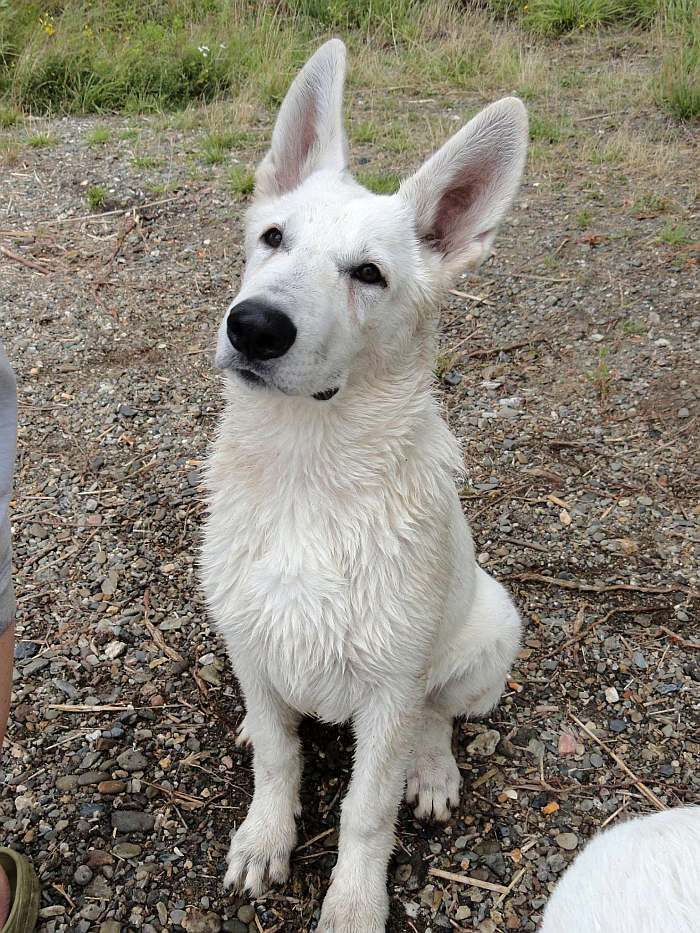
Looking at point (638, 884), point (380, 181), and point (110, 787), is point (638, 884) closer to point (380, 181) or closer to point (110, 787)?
point (110, 787)

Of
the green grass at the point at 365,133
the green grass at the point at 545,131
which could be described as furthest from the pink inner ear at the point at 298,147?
the green grass at the point at 545,131

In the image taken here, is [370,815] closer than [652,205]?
Yes

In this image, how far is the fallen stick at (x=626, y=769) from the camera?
2.63m

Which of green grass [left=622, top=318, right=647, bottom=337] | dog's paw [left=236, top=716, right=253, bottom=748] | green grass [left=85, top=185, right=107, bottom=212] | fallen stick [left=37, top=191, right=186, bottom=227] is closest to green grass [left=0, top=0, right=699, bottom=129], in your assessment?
fallen stick [left=37, top=191, right=186, bottom=227]

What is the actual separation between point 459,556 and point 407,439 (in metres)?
0.48

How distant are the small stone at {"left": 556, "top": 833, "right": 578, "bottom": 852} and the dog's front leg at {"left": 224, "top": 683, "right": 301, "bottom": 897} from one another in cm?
84

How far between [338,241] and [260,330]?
43 cm

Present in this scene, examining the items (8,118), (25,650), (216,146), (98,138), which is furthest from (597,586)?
(8,118)

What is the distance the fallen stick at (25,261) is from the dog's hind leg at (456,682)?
4171mm

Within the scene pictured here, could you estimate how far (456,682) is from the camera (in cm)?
262

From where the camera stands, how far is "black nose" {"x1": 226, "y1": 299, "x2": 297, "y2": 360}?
1883mm

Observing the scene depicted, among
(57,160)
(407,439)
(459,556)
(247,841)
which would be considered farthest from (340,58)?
(57,160)

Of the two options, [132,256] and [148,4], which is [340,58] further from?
[148,4]

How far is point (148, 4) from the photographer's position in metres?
9.49
